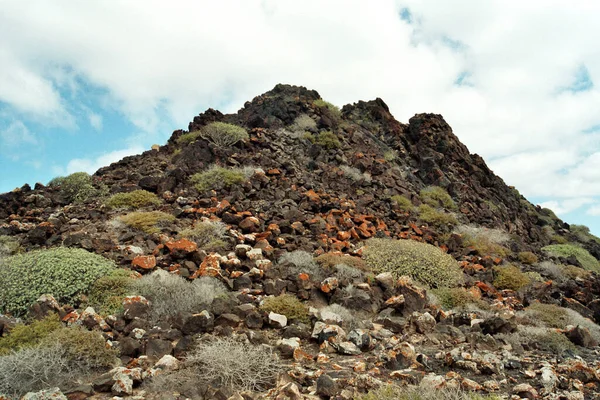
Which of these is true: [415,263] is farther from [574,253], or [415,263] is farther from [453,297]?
[574,253]

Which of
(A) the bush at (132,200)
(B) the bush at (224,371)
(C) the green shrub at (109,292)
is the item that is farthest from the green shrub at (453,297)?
(A) the bush at (132,200)

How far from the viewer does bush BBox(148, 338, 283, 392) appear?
4.64 metres

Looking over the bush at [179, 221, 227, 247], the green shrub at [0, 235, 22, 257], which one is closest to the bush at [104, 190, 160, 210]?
the green shrub at [0, 235, 22, 257]

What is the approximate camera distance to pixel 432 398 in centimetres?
379

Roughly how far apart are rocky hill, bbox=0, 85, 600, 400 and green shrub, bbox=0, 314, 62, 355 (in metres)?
0.02

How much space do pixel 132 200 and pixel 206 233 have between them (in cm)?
397

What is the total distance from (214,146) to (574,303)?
514 inches

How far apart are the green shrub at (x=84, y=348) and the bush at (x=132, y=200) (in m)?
7.47

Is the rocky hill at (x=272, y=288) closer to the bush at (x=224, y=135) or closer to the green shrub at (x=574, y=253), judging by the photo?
the bush at (x=224, y=135)

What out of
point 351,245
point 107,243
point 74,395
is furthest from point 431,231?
point 74,395

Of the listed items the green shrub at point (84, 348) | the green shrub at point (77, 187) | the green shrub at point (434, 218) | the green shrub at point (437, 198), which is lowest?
the green shrub at point (84, 348)

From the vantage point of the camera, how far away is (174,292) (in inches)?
282

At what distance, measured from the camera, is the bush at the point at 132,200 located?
492 inches

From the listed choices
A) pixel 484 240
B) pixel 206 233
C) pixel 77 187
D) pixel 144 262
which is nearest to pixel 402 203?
pixel 484 240
